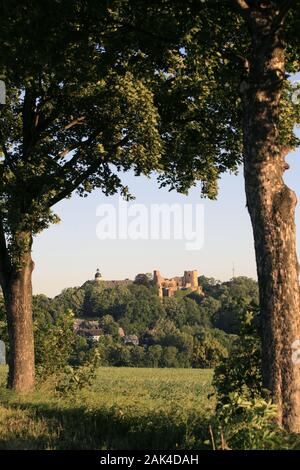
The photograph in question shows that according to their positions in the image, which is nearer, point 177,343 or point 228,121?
point 228,121

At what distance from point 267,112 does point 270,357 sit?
3.69 metres

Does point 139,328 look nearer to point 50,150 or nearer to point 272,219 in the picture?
point 50,150

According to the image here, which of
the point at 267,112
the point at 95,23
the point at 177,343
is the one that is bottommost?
the point at 177,343

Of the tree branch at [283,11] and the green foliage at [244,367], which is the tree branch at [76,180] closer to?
the green foliage at [244,367]

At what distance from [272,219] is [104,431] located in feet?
13.7

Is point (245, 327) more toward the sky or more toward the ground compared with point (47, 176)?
more toward the ground

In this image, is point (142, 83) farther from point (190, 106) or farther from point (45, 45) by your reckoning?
point (45, 45)

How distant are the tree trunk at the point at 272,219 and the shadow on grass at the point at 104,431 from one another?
1297mm

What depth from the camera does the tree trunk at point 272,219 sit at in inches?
338

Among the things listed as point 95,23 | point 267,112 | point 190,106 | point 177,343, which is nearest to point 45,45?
point 95,23

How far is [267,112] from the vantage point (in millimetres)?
9234

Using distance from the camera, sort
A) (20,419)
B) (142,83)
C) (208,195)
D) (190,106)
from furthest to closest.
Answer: (208,195)
(190,106)
(142,83)
(20,419)

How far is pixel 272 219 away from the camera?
351 inches

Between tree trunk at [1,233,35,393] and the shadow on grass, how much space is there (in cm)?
688
